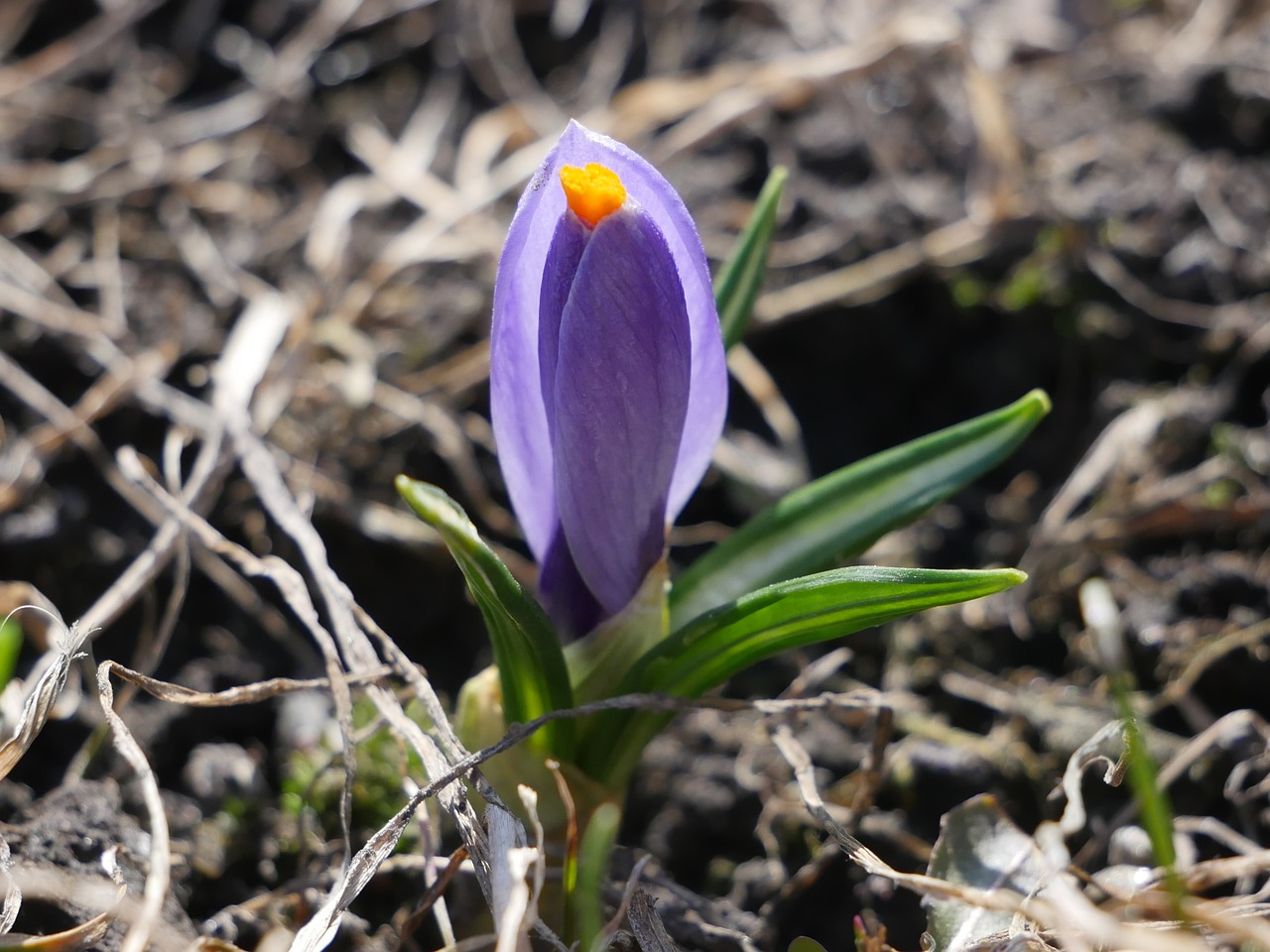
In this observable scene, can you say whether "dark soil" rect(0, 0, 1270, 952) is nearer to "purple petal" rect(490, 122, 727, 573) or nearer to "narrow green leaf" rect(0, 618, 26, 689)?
"narrow green leaf" rect(0, 618, 26, 689)

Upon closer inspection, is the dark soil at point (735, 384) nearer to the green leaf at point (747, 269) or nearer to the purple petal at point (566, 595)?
the purple petal at point (566, 595)

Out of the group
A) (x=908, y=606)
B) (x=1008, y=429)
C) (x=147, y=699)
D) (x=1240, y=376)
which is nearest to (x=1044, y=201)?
(x=1240, y=376)

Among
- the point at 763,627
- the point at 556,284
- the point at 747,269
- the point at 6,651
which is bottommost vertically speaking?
the point at 763,627

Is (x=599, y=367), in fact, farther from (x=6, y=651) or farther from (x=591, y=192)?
(x=6, y=651)

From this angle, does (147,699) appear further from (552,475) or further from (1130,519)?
(1130,519)

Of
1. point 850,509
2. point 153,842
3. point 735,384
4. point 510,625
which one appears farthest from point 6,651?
point 735,384

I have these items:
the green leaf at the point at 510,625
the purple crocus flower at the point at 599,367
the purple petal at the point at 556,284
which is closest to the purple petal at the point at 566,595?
the purple crocus flower at the point at 599,367

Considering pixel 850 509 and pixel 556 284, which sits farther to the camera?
pixel 850 509
